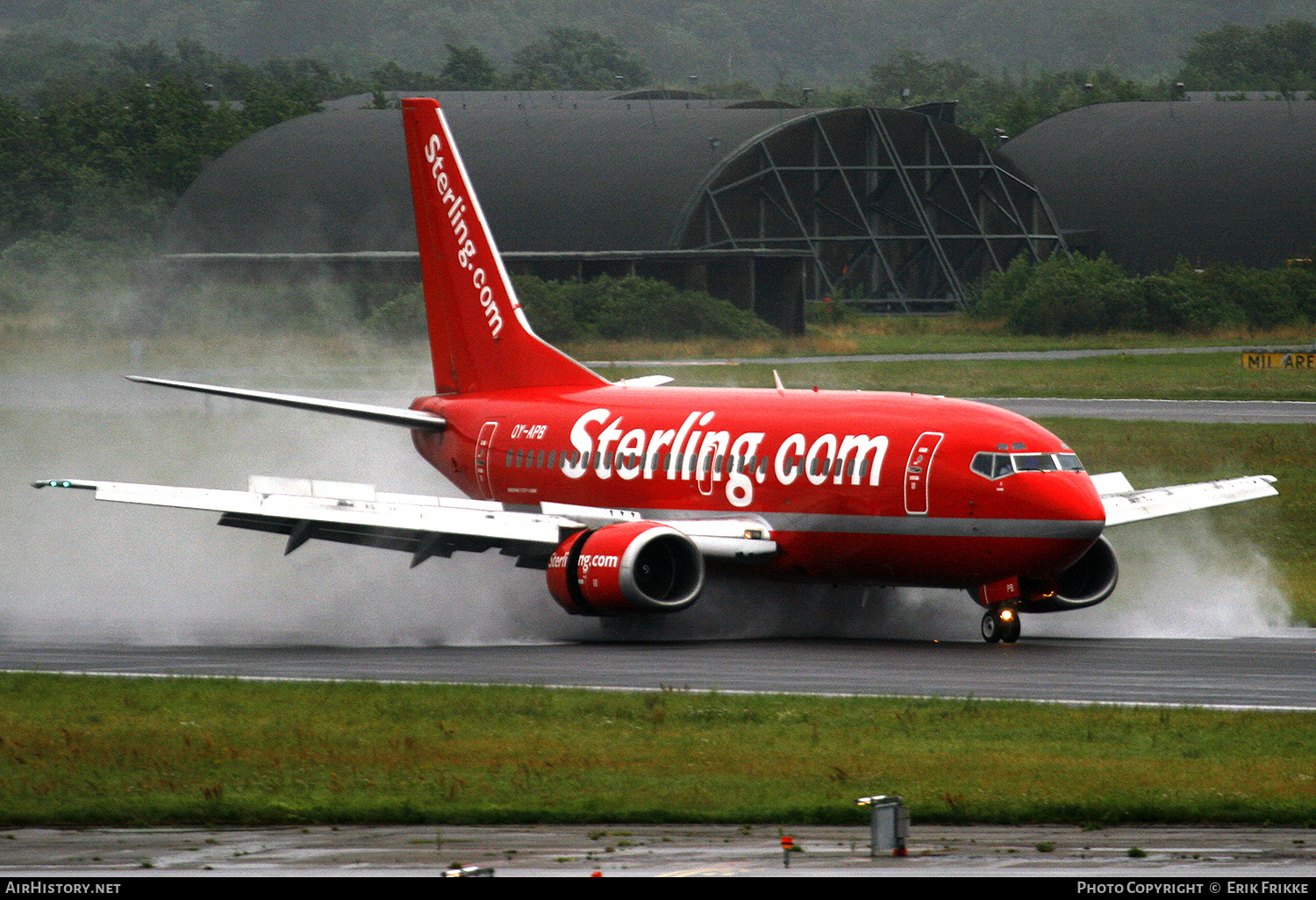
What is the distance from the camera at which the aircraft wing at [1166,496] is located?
3759 cm

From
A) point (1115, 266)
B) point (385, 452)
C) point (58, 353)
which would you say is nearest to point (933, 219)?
point (1115, 266)

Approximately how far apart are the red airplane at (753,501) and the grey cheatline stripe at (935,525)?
0.10 feet

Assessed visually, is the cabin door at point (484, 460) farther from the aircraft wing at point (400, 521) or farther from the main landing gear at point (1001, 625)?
the main landing gear at point (1001, 625)

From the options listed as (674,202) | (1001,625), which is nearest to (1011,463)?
(1001,625)

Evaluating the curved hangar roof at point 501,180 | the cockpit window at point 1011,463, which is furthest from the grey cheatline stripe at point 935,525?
the curved hangar roof at point 501,180

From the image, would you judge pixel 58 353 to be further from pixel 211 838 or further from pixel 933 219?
pixel 933 219

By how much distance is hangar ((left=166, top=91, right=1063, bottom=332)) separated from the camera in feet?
333

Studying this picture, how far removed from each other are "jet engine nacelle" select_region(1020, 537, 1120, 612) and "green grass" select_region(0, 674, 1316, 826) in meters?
8.94

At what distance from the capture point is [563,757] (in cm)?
2314

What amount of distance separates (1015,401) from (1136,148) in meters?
55.4

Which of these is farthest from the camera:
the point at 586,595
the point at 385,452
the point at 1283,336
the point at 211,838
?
the point at 1283,336

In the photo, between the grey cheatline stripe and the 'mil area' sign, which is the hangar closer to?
the 'mil area' sign

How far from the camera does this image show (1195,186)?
4628 inches

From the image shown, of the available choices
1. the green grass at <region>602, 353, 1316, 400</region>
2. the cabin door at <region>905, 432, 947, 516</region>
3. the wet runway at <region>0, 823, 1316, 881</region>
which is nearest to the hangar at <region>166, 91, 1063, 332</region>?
the green grass at <region>602, 353, 1316, 400</region>
